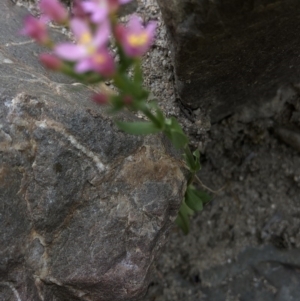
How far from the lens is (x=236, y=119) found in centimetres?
175

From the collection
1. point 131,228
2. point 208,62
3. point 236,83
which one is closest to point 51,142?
point 131,228

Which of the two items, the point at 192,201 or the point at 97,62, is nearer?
the point at 97,62

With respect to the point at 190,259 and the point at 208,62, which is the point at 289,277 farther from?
the point at 208,62

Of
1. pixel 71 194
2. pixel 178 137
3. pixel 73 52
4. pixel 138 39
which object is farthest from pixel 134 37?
pixel 71 194

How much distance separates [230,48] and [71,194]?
53 centimetres

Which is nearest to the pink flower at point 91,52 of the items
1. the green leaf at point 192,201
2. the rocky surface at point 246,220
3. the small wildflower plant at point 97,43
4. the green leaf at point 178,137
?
the small wildflower plant at point 97,43

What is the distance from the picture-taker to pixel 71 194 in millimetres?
1263

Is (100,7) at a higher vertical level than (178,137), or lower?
higher

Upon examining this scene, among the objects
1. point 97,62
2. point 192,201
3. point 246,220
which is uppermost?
Answer: point 97,62

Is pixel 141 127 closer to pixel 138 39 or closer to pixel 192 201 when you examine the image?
pixel 138 39

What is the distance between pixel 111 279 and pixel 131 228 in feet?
0.45

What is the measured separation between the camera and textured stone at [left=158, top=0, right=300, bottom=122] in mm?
1108

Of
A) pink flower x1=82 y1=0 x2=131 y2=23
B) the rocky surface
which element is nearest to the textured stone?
the rocky surface

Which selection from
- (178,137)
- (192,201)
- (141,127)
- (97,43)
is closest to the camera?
(97,43)
